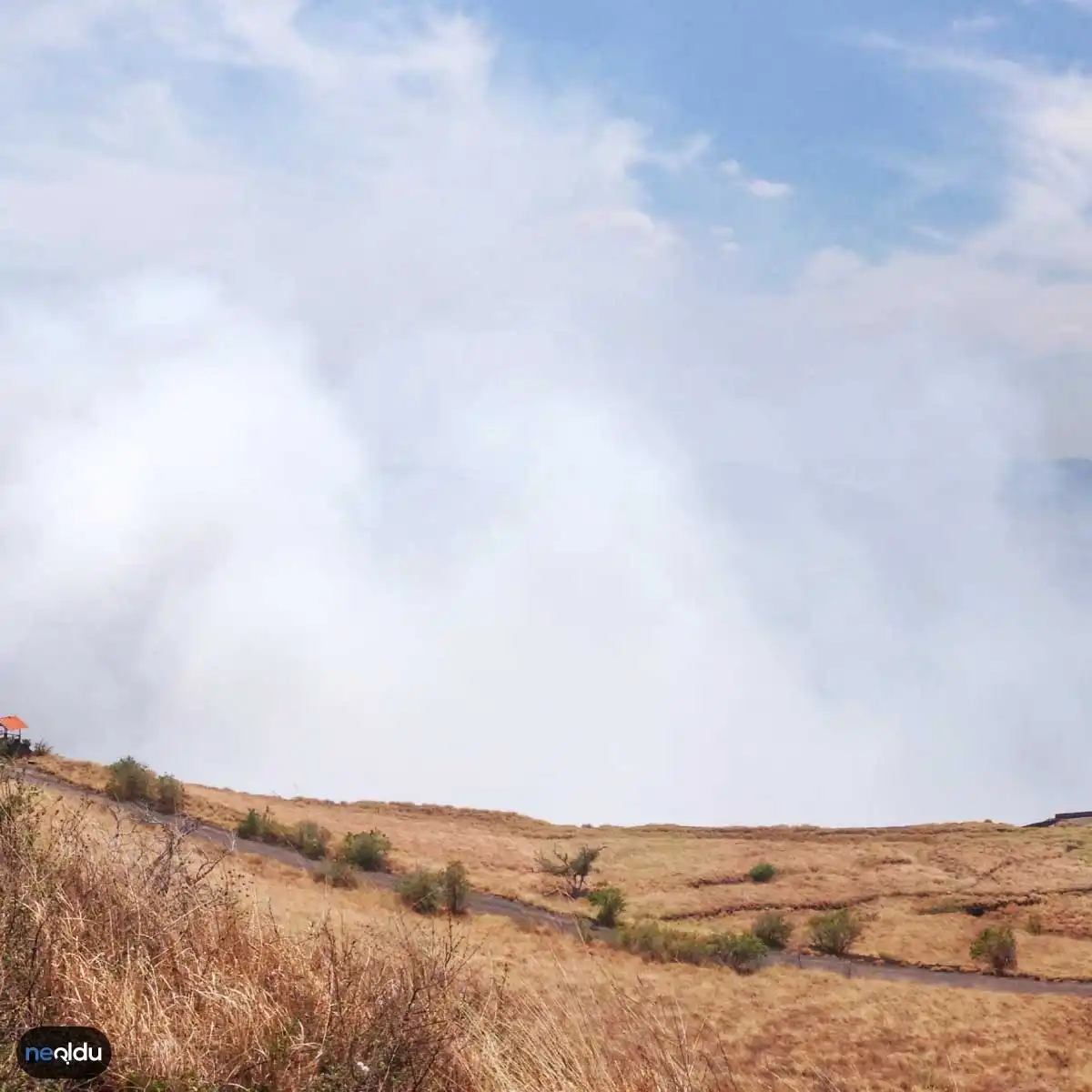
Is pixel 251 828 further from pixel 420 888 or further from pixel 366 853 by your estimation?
pixel 420 888

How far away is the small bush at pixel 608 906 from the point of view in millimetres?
43125

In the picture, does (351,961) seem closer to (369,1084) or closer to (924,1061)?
(369,1084)

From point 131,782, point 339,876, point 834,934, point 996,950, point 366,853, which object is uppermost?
point 131,782

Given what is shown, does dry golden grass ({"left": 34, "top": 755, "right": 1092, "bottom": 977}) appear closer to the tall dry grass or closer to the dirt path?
the dirt path

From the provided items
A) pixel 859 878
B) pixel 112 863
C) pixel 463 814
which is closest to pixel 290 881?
pixel 112 863

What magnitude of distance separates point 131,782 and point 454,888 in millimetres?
17543

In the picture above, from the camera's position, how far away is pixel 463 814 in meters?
84.3

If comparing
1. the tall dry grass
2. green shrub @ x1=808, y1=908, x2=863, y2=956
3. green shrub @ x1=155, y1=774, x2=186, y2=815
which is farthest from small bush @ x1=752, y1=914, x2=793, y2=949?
the tall dry grass

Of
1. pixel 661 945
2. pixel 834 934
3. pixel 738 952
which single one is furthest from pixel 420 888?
pixel 834 934

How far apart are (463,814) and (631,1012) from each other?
80.7m

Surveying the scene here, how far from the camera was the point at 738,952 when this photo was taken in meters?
36.6

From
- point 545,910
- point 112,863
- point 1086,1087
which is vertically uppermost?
point 112,863

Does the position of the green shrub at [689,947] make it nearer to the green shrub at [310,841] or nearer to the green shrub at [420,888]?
the green shrub at [420,888]

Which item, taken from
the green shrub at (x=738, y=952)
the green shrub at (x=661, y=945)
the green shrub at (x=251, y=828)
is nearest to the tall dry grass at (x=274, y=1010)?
the green shrub at (x=661, y=945)
